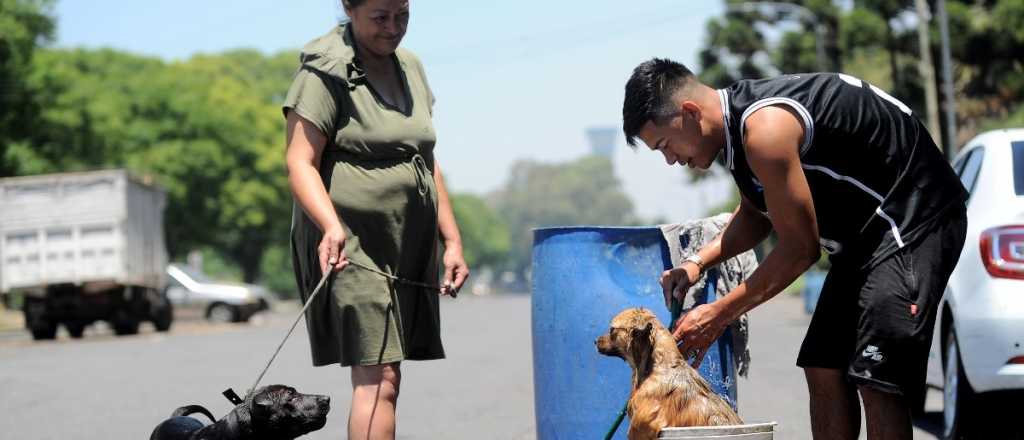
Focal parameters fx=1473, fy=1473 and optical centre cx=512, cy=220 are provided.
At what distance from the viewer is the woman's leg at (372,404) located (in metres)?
4.64

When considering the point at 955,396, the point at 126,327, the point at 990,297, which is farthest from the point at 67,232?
the point at 990,297

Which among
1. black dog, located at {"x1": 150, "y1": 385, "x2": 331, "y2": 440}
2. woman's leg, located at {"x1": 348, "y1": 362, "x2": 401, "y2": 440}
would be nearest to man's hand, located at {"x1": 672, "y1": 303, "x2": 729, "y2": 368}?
woman's leg, located at {"x1": 348, "y1": 362, "x2": 401, "y2": 440}

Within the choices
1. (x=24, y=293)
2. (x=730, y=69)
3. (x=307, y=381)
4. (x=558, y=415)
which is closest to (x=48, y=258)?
(x=24, y=293)

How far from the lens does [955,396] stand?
705 centimetres

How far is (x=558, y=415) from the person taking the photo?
5.32 metres

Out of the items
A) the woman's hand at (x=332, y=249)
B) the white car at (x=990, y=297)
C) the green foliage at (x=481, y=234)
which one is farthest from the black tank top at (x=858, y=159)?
the green foliage at (x=481, y=234)

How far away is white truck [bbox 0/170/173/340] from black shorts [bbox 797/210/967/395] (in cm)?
2197

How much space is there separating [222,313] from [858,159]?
102 ft

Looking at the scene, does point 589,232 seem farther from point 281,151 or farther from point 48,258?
point 281,151

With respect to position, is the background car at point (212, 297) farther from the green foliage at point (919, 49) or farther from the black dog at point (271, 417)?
the black dog at point (271, 417)

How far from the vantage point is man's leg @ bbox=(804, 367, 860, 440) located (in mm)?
4531

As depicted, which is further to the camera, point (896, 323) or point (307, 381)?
point (307, 381)

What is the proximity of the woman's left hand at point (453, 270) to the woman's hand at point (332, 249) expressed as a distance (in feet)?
1.66

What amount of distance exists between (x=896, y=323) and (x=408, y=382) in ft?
26.6
